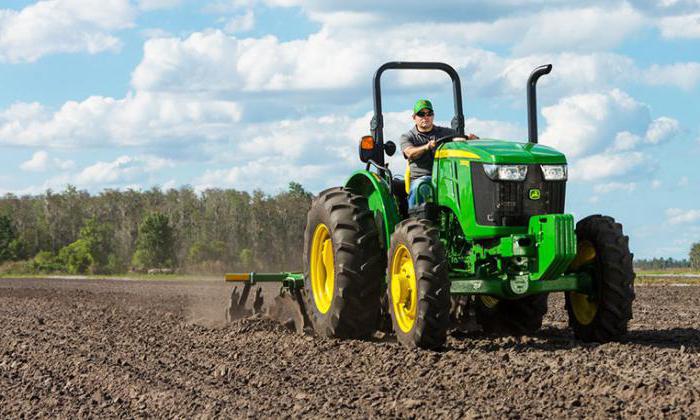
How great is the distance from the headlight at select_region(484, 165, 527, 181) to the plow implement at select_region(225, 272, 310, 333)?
309 centimetres

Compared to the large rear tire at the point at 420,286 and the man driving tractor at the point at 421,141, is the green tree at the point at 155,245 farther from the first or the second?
the large rear tire at the point at 420,286

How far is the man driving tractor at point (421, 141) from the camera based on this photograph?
9.07 m

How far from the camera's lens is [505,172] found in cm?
827

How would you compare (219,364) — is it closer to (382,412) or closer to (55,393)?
(55,393)

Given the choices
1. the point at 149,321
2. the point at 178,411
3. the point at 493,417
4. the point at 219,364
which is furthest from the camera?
the point at 149,321

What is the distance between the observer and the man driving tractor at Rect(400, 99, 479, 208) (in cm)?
907

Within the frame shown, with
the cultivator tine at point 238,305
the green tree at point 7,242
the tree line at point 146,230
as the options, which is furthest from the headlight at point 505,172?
the green tree at point 7,242

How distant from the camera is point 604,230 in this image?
8.57 m

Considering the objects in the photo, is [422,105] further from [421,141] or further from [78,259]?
[78,259]

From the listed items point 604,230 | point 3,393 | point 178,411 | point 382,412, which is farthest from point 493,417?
point 3,393

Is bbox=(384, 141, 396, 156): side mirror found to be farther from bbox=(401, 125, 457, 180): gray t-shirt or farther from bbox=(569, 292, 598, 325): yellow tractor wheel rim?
bbox=(569, 292, 598, 325): yellow tractor wheel rim

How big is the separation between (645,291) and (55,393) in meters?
14.6

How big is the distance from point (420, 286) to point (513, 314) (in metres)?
2.41

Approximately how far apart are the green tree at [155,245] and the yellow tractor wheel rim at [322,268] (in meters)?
46.6
